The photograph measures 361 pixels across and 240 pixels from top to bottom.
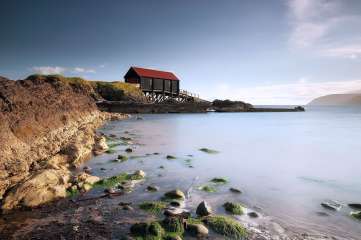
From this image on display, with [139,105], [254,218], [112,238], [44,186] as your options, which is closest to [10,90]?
[44,186]

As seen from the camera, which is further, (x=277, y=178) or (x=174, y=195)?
(x=277, y=178)

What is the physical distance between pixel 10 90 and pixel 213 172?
395 inches

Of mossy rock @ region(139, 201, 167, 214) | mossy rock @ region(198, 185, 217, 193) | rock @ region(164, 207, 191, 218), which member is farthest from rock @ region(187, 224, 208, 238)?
mossy rock @ region(198, 185, 217, 193)

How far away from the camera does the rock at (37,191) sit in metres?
6.38

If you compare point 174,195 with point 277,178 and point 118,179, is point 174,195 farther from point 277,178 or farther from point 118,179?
point 277,178

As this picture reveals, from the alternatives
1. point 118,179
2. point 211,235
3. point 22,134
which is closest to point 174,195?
point 211,235

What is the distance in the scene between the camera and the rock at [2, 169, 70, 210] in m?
6.38

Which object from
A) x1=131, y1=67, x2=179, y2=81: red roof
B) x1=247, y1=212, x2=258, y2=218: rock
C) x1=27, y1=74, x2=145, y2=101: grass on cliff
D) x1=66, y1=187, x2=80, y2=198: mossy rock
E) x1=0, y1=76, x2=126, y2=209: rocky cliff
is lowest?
x1=247, y1=212, x2=258, y2=218: rock

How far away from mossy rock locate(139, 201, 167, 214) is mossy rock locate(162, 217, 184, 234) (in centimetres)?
93

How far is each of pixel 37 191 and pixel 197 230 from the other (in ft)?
14.8

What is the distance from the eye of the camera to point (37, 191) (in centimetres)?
676

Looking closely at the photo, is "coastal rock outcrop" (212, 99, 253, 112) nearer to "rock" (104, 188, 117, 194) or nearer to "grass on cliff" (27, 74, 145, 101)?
"grass on cliff" (27, 74, 145, 101)

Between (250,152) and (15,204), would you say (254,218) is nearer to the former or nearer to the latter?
(15,204)

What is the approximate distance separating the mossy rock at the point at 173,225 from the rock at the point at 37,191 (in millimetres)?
3479
